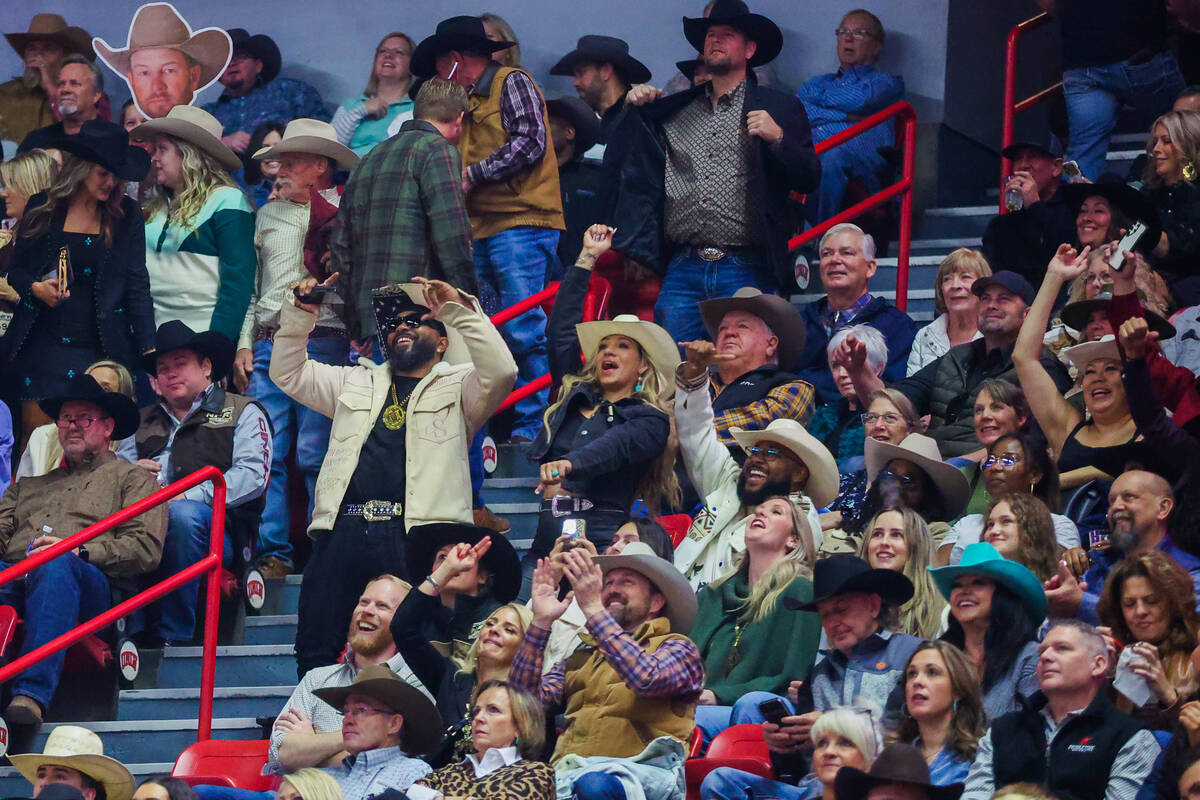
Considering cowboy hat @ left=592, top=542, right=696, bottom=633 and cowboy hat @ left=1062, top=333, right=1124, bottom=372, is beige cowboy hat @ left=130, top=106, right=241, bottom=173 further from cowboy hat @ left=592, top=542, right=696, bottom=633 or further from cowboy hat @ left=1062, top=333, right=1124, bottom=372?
cowboy hat @ left=1062, top=333, right=1124, bottom=372

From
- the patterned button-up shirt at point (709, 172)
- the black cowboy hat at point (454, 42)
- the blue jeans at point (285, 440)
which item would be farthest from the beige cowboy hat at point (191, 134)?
the patterned button-up shirt at point (709, 172)

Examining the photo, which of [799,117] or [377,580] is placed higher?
[799,117]

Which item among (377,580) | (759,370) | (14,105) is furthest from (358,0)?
(377,580)

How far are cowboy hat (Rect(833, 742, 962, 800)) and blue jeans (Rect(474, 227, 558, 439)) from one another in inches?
172

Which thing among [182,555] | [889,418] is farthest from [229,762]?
[889,418]

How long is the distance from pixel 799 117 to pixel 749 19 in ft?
1.66

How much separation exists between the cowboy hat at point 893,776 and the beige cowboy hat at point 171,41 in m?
7.86

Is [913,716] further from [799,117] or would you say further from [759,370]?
[799,117]

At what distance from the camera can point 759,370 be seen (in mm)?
10211

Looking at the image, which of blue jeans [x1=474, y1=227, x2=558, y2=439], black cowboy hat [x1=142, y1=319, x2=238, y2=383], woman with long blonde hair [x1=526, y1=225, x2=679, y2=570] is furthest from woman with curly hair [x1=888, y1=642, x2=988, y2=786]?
black cowboy hat [x1=142, y1=319, x2=238, y2=383]

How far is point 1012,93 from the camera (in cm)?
1247

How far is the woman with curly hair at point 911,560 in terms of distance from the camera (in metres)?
8.45

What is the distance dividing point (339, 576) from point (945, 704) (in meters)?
2.81

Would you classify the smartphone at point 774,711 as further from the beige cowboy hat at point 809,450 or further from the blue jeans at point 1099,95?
the blue jeans at point 1099,95
